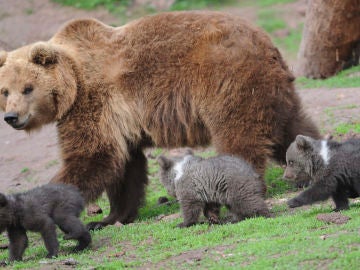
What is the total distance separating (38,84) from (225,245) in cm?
389

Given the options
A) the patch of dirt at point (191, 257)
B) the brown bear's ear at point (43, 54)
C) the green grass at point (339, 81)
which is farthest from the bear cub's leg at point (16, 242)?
the green grass at point (339, 81)

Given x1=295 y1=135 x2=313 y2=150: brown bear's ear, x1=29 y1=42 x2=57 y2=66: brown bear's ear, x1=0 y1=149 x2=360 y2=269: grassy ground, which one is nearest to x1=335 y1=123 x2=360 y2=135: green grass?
x1=0 y1=149 x2=360 y2=269: grassy ground

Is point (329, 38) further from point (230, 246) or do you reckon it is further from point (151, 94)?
point (230, 246)

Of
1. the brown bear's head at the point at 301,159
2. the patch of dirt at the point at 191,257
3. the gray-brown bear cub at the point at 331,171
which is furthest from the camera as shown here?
the brown bear's head at the point at 301,159

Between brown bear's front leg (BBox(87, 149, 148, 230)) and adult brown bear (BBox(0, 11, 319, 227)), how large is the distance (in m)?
0.02

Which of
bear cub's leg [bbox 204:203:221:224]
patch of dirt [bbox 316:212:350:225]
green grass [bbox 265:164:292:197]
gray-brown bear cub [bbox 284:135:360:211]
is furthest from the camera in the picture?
green grass [bbox 265:164:292:197]

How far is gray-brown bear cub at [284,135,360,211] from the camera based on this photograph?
796 centimetres

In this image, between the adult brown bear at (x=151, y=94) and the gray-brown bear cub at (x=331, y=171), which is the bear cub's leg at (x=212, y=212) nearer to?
the gray-brown bear cub at (x=331, y=171)

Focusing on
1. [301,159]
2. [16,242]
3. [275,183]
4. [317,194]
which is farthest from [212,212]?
[275,183]

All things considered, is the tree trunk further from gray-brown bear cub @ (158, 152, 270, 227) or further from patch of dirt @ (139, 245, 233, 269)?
patch of dirt @ (139, 245, 233, 269)

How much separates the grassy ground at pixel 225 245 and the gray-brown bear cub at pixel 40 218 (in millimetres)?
180

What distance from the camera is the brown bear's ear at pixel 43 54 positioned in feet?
32.8

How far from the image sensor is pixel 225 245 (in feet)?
24.0

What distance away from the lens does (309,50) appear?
53.5ft
